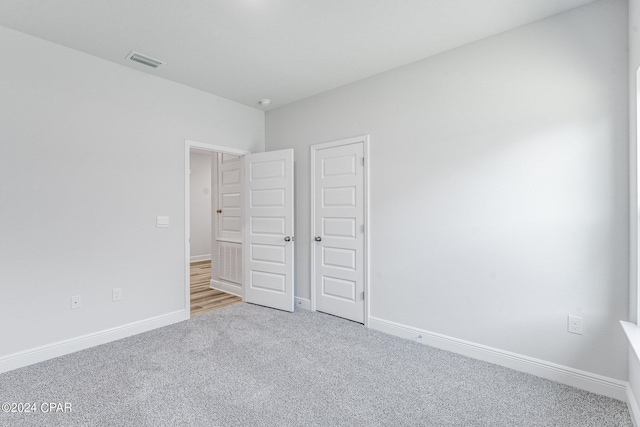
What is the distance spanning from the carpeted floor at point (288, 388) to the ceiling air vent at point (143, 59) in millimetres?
2689

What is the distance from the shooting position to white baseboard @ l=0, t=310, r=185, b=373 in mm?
2365

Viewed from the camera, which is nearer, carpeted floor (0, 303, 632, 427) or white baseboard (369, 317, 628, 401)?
carpeted floor (0, 303, 632, 427)

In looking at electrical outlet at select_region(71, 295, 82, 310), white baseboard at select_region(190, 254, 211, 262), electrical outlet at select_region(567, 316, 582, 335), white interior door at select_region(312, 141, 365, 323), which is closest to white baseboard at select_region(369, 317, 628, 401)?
electrical outlet at select_region(567, 316, 582, 335)

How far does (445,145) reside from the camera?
2734 mm

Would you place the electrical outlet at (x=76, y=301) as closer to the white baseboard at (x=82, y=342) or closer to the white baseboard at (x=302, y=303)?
the white baseboard at (x=82, y=342)

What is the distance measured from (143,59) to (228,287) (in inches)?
125

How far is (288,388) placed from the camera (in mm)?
2105

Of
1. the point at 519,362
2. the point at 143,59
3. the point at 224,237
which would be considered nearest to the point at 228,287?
the point at 224,237

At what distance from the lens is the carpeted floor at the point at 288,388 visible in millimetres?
1811

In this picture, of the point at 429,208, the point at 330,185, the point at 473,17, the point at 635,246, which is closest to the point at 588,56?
the point at 473,17

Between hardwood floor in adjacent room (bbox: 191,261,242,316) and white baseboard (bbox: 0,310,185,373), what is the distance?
440 mm

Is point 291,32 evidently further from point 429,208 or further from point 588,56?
point 588,56

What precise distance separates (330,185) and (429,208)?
1209mm

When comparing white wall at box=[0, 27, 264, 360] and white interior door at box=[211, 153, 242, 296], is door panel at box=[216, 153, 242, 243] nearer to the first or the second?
white interior door at box=[211, 153, 242, 296]
